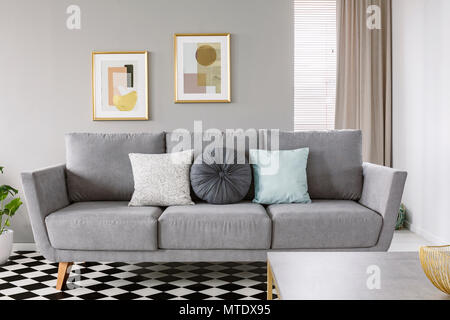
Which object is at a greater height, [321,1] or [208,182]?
[321,1]

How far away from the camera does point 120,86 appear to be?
13.3 ft

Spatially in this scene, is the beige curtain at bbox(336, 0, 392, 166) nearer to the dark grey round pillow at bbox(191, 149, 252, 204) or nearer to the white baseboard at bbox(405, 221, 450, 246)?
the white baseboard at bbox(405, 221, 450, 246)

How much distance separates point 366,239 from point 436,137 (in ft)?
4.89

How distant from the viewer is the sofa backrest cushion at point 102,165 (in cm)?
334

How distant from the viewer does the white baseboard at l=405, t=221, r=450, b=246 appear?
3.71m

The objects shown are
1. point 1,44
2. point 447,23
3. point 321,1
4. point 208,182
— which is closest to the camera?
point 208,182

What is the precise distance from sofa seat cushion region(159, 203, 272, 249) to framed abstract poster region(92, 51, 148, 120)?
4.95ft

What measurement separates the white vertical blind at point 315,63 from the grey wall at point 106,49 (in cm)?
75

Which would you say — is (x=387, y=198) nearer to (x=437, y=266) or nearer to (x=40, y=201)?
(x=437, y=266)

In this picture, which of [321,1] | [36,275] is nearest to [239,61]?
[321,1]

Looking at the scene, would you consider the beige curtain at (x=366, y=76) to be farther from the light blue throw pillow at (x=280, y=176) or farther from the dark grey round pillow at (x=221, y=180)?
the dark grey round pillow at (x=221, y=180)

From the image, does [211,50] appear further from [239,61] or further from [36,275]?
[36,275]

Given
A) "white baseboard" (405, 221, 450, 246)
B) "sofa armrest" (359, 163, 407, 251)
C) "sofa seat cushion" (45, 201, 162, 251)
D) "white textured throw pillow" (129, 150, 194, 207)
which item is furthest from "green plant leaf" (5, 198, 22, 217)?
"white baseboard" (405, 221, 450, 246)

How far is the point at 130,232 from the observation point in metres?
2.79
